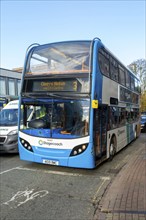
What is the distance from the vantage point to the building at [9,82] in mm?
32094

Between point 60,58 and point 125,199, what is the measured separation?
481cm

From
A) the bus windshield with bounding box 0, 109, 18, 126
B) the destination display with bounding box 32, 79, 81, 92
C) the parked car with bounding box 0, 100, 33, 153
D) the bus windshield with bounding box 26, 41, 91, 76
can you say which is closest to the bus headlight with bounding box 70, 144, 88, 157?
the destination display with bounding box 32, 79, 81, 92

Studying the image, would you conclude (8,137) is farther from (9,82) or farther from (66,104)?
(9,82)

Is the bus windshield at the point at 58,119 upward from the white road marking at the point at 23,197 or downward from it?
upward

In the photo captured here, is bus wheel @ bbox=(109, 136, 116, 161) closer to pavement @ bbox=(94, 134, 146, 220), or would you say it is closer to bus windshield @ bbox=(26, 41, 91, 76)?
pavement @ bbox=(94, 134, 146, 220)

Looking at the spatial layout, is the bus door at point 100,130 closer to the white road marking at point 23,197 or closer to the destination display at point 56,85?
the destination display at point 56,85

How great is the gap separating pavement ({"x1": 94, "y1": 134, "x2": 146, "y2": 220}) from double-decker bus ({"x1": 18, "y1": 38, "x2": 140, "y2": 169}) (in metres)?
1.21

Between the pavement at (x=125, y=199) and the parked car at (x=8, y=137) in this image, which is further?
the parked car at (x=8, y=137)

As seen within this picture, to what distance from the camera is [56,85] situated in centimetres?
771

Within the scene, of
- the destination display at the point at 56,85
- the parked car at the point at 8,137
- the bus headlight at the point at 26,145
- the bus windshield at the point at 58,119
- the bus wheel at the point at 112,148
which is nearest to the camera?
the bus windshield at the point at 58,119

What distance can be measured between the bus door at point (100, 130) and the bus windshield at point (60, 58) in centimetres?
141

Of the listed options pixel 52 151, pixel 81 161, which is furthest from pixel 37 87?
pixel 81 161

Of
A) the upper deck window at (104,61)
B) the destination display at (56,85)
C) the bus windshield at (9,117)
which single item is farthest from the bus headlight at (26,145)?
the upper deck window at (104,61)

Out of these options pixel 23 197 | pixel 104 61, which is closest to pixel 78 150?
pixel 23 197
